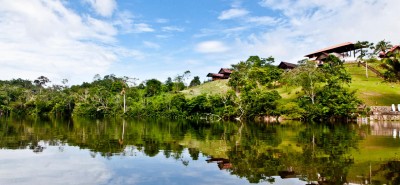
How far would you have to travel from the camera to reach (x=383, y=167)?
16953 mm

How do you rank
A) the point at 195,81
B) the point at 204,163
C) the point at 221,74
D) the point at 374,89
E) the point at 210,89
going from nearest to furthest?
the point at 204,163, the point at 374,89, the point at 210,89, the point at 221,74, the point at 195,81

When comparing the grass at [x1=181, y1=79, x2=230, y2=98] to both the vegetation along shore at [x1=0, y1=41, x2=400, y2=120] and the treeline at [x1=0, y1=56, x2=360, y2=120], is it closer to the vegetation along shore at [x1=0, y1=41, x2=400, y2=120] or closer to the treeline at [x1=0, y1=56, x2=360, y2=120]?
the vegetation along shore at [x1=0, y1=41, x2=400, y2=120]

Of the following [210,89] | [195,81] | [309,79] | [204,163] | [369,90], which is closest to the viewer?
[204,163]

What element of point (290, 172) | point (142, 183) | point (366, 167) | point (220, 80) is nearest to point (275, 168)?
point (290, 172)

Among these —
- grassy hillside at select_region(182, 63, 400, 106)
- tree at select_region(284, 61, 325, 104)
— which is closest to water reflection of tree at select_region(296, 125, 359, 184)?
tree at select_region(284, 61, 325, 104)

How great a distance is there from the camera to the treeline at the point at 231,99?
61.5 meters

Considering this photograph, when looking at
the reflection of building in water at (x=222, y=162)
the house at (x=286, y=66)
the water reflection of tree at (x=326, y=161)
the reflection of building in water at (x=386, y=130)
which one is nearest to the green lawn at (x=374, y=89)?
the house at (x=286, y=66)

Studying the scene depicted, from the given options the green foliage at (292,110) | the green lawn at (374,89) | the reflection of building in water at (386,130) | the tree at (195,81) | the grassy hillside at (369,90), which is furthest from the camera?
the tree at (195,81)

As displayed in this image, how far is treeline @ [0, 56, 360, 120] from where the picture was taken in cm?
6147

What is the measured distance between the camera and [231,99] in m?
70.9

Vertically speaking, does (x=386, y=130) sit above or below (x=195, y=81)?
below

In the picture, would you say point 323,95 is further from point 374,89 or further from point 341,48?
point 341,48

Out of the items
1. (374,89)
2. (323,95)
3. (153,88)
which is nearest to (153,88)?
(153,88)

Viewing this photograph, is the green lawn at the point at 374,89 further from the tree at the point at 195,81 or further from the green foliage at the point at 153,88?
the tree at the point at 195,81
